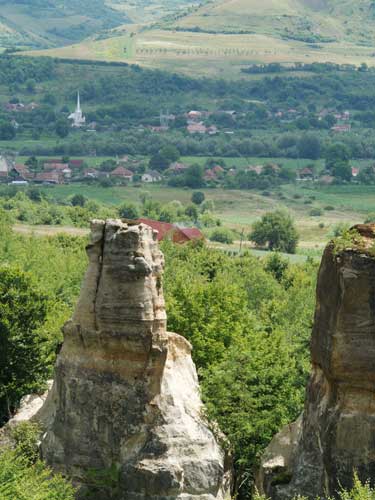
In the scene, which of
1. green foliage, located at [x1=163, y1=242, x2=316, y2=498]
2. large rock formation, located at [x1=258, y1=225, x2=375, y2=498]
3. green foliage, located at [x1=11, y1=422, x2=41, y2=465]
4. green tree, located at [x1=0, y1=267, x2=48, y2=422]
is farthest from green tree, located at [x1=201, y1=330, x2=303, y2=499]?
green tree, located at [x1=0, y1=267, x2=48, y2=422]

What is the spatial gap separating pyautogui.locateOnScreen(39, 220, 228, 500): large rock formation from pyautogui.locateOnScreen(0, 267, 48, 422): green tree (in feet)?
37.2

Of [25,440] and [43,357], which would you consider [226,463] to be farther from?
[43,357]

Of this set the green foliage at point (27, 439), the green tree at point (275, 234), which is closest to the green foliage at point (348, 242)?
the green foliage at point (27, 439)

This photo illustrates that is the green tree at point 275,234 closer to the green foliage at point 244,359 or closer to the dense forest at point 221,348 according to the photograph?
the green foliage at point 244,359

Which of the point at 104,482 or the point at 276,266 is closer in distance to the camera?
the point at 104,482

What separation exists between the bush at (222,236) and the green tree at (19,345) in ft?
430

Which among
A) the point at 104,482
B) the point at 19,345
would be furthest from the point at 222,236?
the point at 104,482

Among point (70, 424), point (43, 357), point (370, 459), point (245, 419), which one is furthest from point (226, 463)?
point (43, 357)

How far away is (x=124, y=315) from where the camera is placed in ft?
128

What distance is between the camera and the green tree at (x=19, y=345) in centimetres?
5216

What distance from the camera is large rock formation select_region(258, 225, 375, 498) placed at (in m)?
34.3

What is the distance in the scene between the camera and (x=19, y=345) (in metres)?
52.9

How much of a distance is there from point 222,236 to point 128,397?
5865 inches

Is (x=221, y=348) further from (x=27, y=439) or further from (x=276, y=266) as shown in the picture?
(x=276, y=266)
